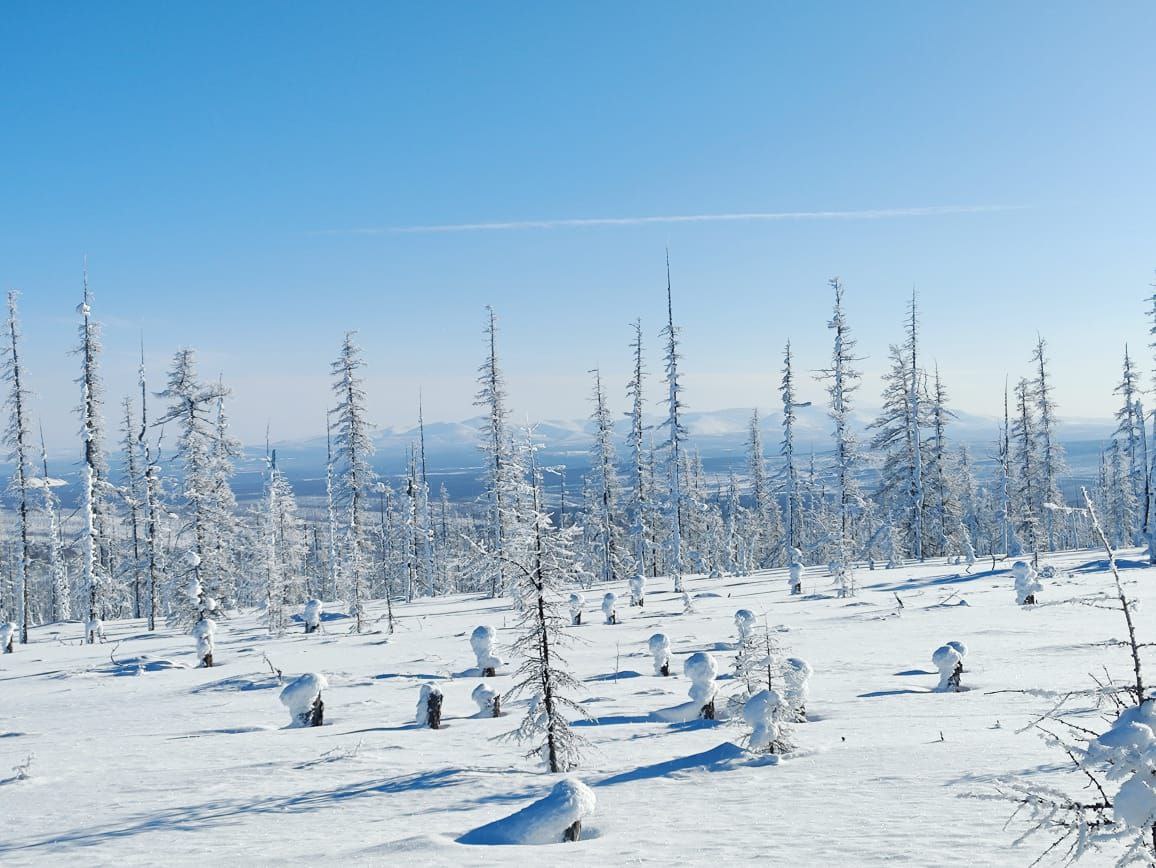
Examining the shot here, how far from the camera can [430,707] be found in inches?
595

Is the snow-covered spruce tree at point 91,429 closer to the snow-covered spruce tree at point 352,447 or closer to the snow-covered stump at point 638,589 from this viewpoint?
the snow-covered spruce tree at point 352,447

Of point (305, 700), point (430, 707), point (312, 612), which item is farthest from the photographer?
point (312, 612)

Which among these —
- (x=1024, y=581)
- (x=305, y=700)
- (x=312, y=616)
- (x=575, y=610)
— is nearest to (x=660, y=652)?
(x=305, y=700)

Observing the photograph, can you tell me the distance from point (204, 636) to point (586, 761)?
18.7 m

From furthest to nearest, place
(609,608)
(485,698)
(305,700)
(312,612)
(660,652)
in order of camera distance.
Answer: (312,612), (609,608), (660,652), (485,698), (305,700)

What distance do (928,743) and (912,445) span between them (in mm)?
37681

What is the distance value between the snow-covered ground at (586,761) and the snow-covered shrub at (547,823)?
21 cm

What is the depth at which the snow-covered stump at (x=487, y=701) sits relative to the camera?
16.1 meters

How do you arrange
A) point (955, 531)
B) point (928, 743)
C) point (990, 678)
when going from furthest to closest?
point (955, 531) < point (990, 678) < point (928, 743)

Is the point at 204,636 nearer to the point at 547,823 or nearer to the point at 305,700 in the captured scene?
the point at 305,700

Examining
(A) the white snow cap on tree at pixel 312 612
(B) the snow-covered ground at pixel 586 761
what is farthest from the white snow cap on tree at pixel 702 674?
(A) the white snow cap on tree at pixel 312 612

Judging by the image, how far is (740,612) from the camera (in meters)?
18.4

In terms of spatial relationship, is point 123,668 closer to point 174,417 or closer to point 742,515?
point 174,417

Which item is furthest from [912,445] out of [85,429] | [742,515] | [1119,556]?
[85,429]
